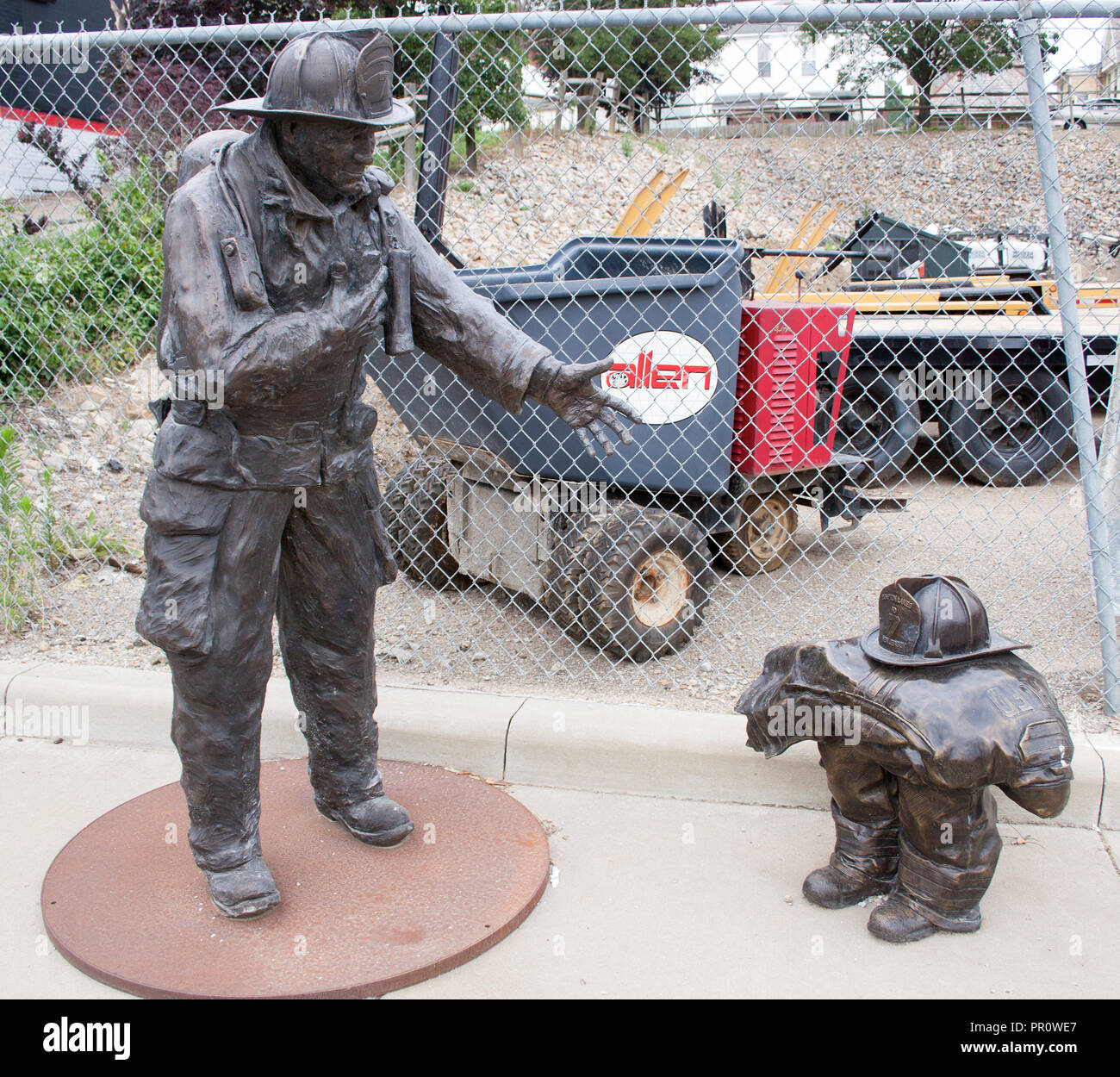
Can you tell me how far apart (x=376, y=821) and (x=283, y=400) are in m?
1.20

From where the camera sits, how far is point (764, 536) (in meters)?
5.21

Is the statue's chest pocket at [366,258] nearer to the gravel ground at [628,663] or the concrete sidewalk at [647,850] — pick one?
the concrete sidewalk at [647,850]

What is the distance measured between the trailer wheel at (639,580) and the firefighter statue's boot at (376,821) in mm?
1340

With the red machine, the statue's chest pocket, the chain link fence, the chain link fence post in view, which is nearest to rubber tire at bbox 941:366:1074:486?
the chain link fence

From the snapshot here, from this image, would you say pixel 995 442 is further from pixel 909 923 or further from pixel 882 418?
pixel 909 923

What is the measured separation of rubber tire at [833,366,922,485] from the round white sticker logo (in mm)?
4188

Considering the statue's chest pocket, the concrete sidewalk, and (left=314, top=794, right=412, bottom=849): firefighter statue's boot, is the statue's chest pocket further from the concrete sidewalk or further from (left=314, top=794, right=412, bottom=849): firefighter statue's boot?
the concrete sidewalk

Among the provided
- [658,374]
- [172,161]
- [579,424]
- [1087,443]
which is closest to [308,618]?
[579,424]

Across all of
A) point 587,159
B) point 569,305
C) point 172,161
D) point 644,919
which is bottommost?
point 644,919

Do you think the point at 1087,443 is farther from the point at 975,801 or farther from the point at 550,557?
the point at 550,557

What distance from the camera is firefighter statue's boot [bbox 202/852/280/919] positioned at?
7.75ft

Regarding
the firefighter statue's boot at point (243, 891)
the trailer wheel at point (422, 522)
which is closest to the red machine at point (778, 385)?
the trailer wheel at point (422, 522)

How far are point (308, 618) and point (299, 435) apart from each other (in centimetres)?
53

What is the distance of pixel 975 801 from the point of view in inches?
90.7
